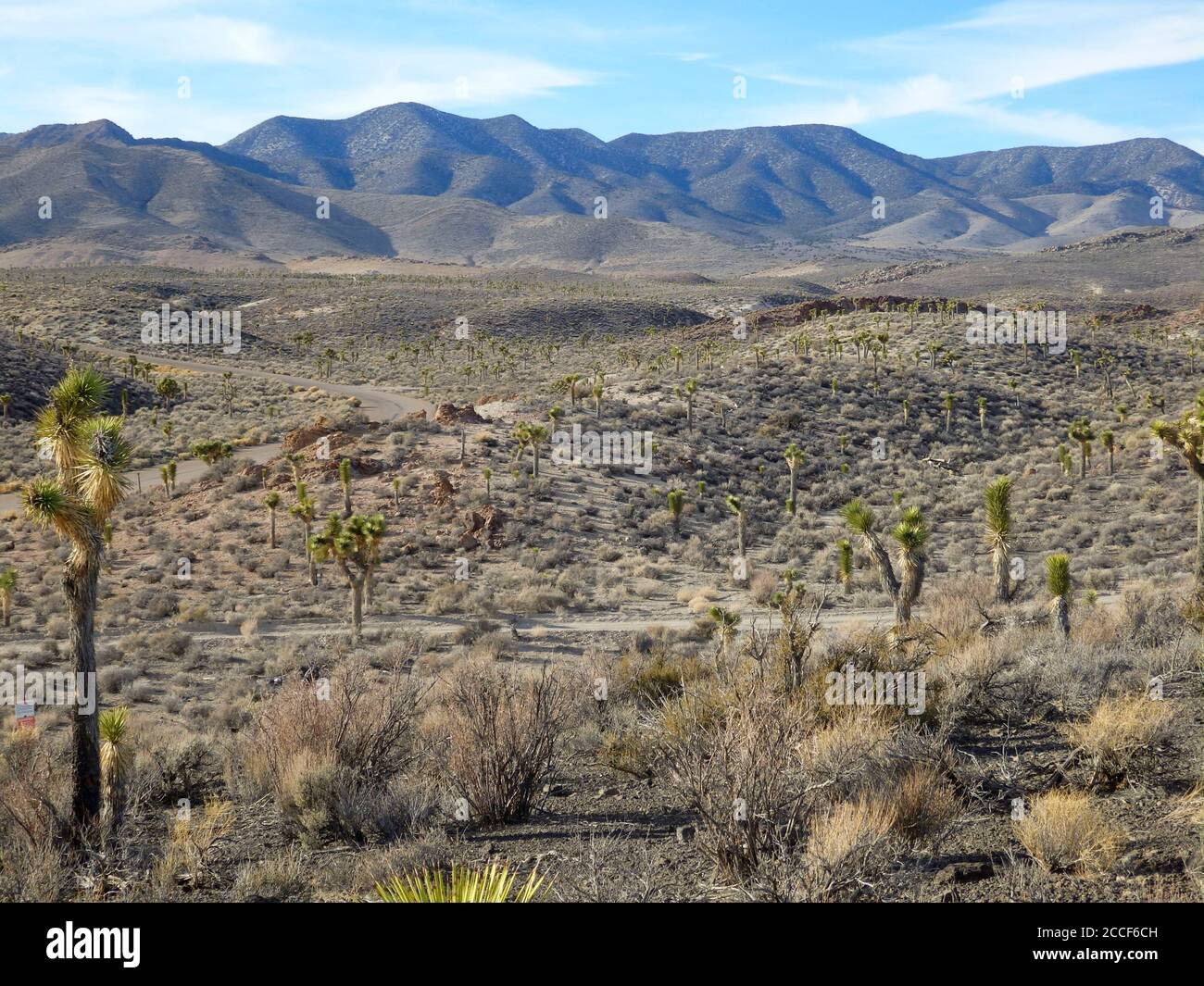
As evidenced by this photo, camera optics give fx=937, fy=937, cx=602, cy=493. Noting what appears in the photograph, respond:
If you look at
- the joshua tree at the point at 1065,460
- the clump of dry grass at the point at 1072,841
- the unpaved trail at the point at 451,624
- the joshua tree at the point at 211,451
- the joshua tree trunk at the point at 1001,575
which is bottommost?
the unpaved trail at the point at 451,624

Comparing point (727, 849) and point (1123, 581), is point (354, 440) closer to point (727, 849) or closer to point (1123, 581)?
point (1123, 581)

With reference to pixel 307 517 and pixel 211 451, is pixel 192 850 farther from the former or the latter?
pixel 211 451

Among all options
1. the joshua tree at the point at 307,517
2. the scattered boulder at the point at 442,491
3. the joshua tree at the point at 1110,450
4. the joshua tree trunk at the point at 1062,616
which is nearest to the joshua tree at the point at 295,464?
the joshua tree at the point at 307,517

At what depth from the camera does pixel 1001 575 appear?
2030 centimetres

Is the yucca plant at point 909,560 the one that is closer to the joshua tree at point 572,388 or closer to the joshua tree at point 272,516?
the joshua tree at point 272,516

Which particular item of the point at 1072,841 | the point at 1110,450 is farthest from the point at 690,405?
the point at 1072,841

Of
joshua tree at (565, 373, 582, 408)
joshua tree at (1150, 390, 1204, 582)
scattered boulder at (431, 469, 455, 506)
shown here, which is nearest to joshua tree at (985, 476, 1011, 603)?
joshua tree at (1150, 390, 1204, 582)

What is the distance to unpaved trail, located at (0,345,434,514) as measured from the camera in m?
40.6

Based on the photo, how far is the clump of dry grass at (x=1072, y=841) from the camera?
20.0ft

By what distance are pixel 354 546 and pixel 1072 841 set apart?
20185 millimetres

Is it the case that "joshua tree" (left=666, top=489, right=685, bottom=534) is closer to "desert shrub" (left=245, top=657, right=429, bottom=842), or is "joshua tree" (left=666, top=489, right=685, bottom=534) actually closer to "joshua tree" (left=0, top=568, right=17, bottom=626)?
"joshua tree" (left=0, top=568, right=17, bottom=626)

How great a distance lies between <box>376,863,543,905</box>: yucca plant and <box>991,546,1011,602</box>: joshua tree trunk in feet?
52.4

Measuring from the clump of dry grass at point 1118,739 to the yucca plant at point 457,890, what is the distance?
4.77 meters
